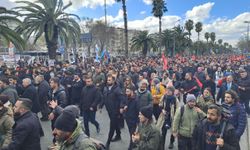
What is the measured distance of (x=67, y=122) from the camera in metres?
3.10

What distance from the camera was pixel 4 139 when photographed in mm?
4984

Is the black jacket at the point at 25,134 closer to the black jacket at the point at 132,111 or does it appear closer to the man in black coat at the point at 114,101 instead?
the black jacket at the point at 132,111

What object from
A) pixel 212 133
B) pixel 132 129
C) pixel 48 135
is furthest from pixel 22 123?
pixel 48 135

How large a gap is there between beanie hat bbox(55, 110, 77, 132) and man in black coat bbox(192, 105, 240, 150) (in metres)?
2.24

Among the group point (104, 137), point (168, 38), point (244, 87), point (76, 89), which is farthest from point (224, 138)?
point (168, 38)

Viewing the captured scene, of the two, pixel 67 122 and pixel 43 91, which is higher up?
pixel 67 122

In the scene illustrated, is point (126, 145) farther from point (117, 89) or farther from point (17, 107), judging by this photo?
point (17, 107)

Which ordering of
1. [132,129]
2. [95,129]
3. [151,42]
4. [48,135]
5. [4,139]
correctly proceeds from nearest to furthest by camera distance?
[4,139] → [132,129] → [48,135] → [95,129] → [151,42]

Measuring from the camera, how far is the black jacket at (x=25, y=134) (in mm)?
4512

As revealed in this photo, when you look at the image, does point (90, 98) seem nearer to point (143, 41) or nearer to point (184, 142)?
point (184, 142)

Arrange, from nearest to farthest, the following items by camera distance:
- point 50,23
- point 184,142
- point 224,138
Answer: point 224,138, point 184,142, point 50,23

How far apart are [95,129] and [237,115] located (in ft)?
17.4

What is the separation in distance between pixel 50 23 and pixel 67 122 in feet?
72.8

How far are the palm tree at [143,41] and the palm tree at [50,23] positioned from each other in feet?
73.2
